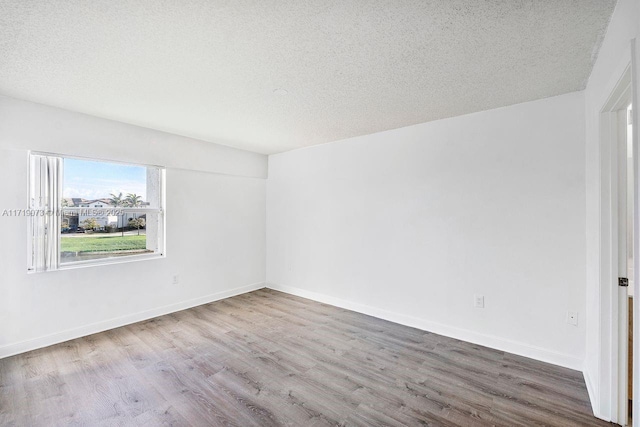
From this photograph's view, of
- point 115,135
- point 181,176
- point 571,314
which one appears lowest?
point 571,314

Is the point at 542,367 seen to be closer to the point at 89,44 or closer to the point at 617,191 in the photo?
the point at 617,191

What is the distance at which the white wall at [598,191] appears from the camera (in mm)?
1410

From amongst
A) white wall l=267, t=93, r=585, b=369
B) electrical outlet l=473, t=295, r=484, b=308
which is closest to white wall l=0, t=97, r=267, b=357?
white wall l=267, t=93, r=585, b=369

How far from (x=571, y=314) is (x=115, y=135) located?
16.8 feet

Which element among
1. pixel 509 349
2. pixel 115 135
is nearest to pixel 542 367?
pixel 509 349

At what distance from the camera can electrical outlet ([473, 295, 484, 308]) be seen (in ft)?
9.88

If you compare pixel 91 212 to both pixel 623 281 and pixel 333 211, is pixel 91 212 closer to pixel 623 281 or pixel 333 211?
pixel 333 211

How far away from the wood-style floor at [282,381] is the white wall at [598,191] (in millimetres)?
234

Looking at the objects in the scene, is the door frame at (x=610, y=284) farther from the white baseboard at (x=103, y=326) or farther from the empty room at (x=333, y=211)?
the white baseboard at (x=103, y=326)

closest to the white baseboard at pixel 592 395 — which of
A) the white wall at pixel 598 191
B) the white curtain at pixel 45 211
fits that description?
the white wall at pixel 598 191

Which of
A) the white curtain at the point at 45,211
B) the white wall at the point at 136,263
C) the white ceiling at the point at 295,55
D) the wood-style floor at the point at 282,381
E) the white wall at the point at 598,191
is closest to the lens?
the white wall at the point at 598,191

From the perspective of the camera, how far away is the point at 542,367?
2.56 metres

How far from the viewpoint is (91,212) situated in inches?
133

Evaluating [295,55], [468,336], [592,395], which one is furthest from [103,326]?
[592,395]
